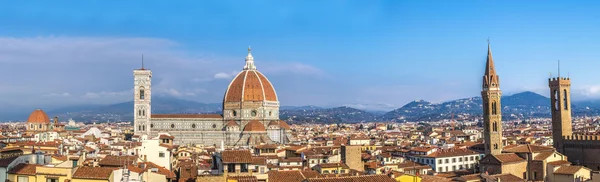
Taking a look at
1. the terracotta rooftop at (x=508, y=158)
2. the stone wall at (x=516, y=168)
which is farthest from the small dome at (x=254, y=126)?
the stone wall at (x=516, y=168)

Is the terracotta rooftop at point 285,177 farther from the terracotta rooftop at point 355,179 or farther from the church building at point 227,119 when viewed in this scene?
the church building at point 227,119

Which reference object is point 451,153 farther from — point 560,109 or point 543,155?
point 543,155

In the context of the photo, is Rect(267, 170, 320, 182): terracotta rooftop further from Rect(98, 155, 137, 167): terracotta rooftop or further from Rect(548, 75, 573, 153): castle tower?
Rect(548, 75, 573, 153): castle tower

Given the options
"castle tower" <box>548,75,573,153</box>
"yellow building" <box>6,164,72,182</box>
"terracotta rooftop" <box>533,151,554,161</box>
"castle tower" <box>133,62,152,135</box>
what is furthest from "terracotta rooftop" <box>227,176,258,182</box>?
"castle tower" <box>133,62,152,135</box>

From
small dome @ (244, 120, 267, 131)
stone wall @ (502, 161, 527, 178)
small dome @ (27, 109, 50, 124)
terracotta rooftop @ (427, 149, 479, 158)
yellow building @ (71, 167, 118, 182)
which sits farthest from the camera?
small dome @ (27, 109, 50, 124)

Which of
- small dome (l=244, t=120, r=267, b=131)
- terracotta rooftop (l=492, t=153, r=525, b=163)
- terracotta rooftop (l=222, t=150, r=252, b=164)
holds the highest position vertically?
small dome (l=244, t=120, r=267, b=131)

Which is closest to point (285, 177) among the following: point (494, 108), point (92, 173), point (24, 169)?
point (92, 173)

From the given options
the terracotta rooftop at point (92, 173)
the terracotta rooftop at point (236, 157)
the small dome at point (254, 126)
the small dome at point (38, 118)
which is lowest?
the terracotta rooftop at point (92, 173)
